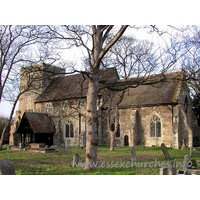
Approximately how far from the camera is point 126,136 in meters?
25.1

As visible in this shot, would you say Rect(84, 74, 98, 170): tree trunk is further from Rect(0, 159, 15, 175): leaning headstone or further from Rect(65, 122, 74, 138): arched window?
Rect(65, 122, 74, 138): arched window

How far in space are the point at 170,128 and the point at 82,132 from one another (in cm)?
1040

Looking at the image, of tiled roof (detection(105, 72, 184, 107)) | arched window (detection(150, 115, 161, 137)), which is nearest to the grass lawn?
arched window (detection(150, 115, 161, 137))

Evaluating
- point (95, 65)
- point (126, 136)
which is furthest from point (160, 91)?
point (95, 65)

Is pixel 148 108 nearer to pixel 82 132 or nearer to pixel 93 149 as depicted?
pixel 82 132

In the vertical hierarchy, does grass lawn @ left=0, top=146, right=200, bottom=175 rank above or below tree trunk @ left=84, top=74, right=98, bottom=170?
below

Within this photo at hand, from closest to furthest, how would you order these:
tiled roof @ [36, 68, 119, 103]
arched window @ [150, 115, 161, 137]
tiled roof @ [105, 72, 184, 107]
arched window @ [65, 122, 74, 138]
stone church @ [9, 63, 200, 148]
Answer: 1. stone church @ [9, 63, 200, 148]
2. tiled roof @ [105, 72, 184, 107]
3. arched window @ [150, 115, 161, 137]
4. arched window @ [65, 122, 74, 138]
5. tiled roof @ [36, 68, 119, 103]

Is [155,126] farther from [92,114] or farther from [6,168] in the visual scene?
[6,168]

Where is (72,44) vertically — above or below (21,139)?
above

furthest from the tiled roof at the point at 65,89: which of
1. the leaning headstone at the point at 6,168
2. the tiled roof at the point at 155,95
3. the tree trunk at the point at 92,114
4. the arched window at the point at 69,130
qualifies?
the leaning headstone at the point at 6,168

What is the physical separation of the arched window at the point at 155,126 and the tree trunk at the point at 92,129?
15.3 meters

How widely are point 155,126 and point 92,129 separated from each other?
50.8 feet

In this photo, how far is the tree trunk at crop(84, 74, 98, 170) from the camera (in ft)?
29.2

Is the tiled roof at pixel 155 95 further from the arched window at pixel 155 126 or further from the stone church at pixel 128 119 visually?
the arched window at pixel 155 126
